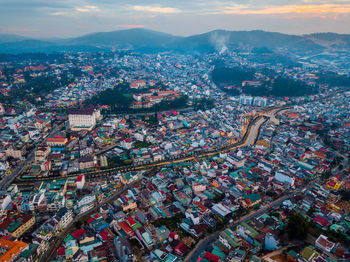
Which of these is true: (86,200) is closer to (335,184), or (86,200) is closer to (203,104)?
(335,184)

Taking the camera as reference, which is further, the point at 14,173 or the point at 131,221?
the point at 14,173

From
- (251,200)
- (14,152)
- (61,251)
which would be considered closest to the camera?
(61,251)

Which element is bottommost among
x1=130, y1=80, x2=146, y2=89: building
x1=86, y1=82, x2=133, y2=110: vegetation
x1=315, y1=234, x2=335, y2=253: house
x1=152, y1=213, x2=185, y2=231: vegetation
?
x1=152, y1=213, x2=185, y2=231: vegetation

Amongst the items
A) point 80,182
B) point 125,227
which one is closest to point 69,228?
point 125,227

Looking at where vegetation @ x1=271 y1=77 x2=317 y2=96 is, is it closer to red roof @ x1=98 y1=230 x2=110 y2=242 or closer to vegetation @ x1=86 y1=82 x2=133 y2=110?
vegetation @ x1=86 y1=82 x2=133 y2=110

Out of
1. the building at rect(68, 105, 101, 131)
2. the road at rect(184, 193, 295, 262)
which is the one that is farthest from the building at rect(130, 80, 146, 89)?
the road at rect(184, 193, 295, 262)

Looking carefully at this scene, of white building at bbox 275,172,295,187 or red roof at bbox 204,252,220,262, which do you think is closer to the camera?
red roof at bbox 204,252,220,262

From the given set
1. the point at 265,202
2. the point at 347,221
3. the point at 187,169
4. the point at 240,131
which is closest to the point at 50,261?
the point at 187,169

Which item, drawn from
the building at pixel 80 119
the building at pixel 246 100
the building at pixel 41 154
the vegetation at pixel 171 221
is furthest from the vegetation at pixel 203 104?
the vegetation at pixel 171 221

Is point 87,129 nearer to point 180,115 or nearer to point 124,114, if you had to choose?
point 124,114
